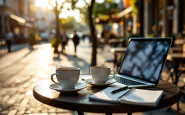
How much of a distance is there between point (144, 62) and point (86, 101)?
867 mm

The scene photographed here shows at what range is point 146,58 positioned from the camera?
8.55ft

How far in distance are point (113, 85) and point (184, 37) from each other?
9930 mm

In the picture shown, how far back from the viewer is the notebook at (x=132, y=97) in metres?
1.82

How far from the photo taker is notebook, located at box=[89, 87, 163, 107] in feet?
5.97

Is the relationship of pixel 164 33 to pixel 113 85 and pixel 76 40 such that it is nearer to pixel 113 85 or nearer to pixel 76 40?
pixel 76 40

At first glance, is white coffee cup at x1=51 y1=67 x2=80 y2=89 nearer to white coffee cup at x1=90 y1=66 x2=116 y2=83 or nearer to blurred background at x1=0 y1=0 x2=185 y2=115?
white coffee cup at x1=90 y1=66 x2=116 y2=83

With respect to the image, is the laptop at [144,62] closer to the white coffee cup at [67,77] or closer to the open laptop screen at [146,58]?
the open laptop screen at [146,58]

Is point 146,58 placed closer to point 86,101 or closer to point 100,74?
point 100,74

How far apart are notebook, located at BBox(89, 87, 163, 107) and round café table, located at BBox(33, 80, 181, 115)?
0.10 feet

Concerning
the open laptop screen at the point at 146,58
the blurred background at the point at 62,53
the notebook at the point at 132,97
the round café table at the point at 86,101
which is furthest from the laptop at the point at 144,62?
the blurred background at the point at 62,53

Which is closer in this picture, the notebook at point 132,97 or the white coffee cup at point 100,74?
the notebook at point 132,97

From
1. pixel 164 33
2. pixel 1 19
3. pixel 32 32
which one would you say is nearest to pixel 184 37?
pixel 164 33

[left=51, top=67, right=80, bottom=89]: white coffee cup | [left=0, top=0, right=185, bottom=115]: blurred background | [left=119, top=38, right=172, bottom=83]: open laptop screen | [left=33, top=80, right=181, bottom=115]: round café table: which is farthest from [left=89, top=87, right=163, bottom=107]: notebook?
[left=0, top=0, right=185, bottom=115]: blurred background

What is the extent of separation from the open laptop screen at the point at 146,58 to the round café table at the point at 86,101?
5.6 inches
